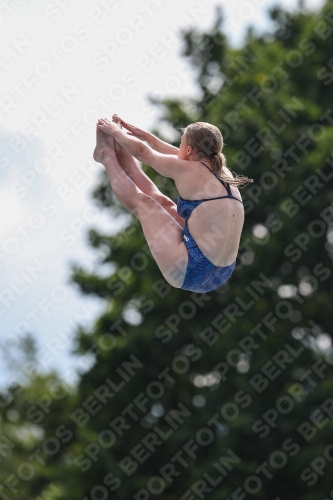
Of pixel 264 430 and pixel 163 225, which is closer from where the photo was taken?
pixel 163 225

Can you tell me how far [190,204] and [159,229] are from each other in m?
0.26

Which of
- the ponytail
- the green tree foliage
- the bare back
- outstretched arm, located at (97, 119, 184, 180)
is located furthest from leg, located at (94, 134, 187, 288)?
the green tree foliage

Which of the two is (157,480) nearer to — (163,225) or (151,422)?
(151,422)

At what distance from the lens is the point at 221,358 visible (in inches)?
494

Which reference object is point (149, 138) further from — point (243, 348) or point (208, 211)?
point (243, 348)

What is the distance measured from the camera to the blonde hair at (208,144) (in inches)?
188

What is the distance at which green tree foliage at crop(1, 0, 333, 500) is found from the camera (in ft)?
39.4

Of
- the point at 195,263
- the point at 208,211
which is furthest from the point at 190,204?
the point at 195,263

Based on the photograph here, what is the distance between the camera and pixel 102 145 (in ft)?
17.0

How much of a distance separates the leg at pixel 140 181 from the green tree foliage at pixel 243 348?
718 centimetres

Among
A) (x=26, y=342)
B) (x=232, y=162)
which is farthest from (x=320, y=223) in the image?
(x=26, y=342)

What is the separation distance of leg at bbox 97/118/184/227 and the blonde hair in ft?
1.83

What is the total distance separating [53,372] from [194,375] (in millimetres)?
16685

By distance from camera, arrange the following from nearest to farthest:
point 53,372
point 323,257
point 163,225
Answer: point 163,225 → point 323,257 → point 53,372
